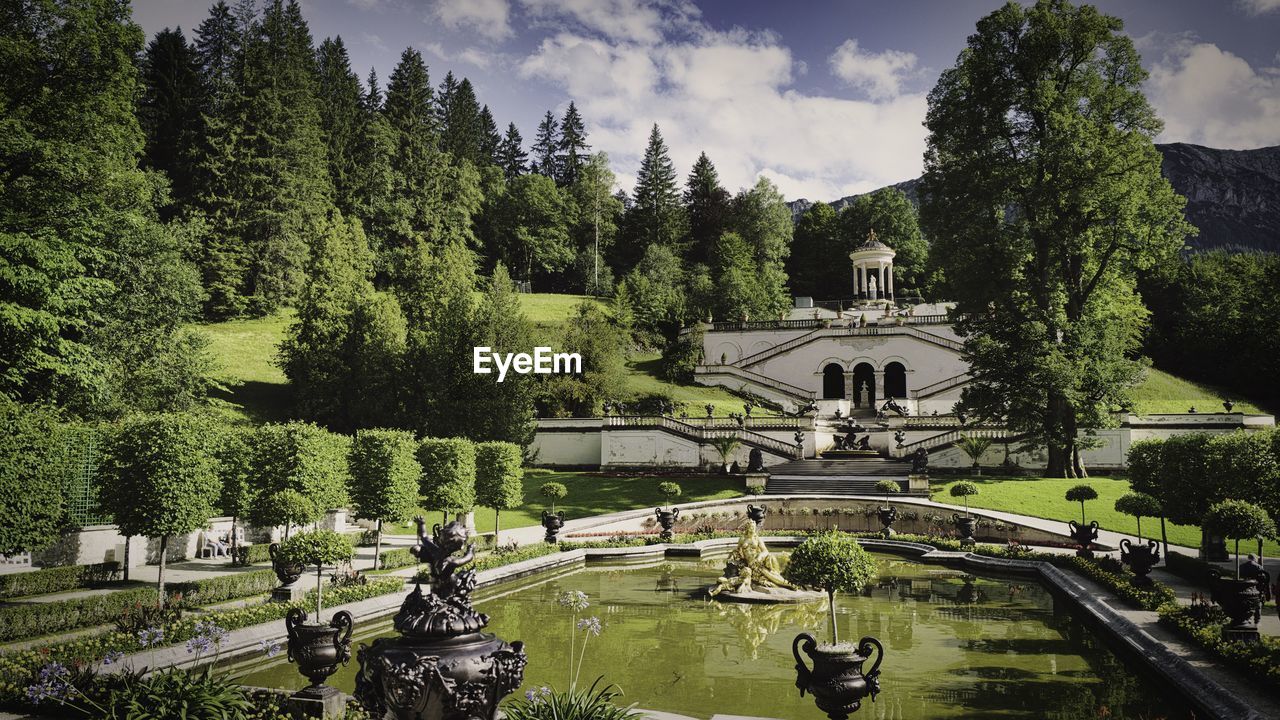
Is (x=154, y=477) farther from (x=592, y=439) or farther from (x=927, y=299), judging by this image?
(x=927, y=299)

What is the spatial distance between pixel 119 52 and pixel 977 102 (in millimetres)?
35840

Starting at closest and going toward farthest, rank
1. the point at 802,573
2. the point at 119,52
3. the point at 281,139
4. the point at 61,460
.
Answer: the point at 802,573 → the point at 61,460 → the point at 119,52 → the point at 281,139

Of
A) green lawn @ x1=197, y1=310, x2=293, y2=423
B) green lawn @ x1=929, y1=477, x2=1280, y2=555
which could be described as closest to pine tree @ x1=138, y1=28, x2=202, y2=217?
green lawn @ x1=197, y1=310, x2=293, y2=423

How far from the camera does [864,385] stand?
207ft

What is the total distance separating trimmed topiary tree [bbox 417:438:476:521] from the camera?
27906mm

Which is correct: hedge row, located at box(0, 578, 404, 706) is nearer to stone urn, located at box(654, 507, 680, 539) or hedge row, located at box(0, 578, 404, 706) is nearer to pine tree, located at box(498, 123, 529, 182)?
stone urn, located at box(654, 507, 680, 539)

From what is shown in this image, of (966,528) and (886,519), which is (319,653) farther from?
(886,519)

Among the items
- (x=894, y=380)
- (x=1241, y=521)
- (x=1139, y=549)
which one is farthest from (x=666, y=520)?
(x=894, y=380)

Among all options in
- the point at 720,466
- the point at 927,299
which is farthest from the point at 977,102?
the point at 927,299

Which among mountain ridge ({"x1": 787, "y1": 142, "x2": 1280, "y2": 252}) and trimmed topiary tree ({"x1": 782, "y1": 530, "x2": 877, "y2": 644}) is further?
mountain ridge ({"x1": 787, "y1": 142, "x2": 1280, "y2": 252})

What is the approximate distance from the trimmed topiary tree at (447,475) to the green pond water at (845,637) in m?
6.69

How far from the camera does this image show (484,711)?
7.35 meters

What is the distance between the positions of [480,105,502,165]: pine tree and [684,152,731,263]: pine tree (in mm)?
27309

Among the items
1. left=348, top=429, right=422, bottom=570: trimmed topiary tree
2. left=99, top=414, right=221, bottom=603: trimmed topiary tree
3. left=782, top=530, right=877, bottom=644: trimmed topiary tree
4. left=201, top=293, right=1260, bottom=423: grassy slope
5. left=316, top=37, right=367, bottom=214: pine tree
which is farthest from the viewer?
left=316, top=37, right=367, bottom=214: pine tree
